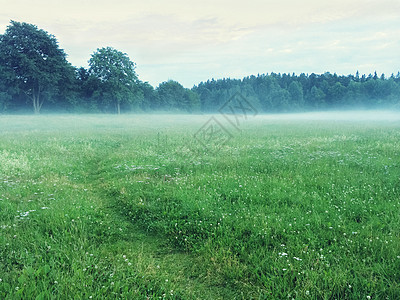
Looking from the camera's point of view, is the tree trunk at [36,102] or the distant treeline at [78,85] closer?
the distant treeline at [78,85]

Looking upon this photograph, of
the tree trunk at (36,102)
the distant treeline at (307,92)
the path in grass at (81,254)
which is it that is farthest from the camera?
the distant treeline at (307,92)

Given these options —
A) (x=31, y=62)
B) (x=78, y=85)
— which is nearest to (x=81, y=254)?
(x=31, y=62)

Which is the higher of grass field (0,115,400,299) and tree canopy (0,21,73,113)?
tree canopy (0,21,73,113)

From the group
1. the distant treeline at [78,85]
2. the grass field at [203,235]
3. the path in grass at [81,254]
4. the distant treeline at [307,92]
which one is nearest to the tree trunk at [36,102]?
the distant treeline at [78,85]

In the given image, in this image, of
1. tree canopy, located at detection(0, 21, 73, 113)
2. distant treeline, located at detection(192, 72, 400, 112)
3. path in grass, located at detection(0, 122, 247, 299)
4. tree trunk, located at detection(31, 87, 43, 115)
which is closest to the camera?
path in grass, located at detection(0, 122, 247, 299)

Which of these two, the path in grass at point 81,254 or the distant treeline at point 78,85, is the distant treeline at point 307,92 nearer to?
the distant treeline at point 78,85

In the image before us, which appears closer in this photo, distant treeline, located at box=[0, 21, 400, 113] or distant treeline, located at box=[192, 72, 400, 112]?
distant treeline, located at box=[0, 21, 400, 113]

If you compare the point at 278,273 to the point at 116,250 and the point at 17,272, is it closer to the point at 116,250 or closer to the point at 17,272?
the point at 116,250

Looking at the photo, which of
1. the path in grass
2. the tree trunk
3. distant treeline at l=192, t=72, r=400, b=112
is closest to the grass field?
the path in grass

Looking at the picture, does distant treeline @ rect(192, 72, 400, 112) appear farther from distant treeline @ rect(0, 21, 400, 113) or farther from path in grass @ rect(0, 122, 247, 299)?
path in grass @ rect(0, 122, 247, 299)

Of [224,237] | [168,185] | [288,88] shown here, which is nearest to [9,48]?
[168,185]

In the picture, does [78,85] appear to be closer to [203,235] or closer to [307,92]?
[203,235]

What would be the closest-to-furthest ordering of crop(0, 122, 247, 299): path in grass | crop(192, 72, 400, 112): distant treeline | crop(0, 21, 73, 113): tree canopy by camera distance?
crop(0, 122, 247, 299): path in grass, crop(0, 21, 73, 113): tree canopy, crop(192, 72, 400, 112): distant treeline

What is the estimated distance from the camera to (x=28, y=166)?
10.5 metres
